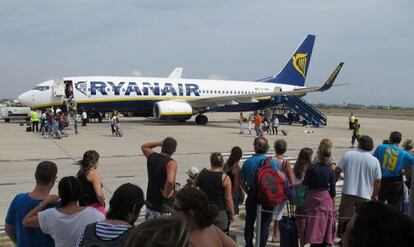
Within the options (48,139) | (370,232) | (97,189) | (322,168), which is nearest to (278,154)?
(322,168)

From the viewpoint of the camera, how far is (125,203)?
317 centimetres

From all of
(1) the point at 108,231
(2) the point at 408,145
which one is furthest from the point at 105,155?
(1) the point at 108,231

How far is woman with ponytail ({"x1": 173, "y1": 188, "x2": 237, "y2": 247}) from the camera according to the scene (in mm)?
3100

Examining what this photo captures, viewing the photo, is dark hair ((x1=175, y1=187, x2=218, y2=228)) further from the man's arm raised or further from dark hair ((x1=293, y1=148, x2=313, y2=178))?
dark hair ((x1=293, y1=148, x2=313, y2=178))

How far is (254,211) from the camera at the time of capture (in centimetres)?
586

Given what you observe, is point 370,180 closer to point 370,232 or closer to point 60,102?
point 370,232

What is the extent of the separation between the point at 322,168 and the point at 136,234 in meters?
4.15

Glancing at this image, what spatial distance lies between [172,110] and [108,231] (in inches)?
1139

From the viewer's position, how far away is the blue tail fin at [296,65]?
1635 inches

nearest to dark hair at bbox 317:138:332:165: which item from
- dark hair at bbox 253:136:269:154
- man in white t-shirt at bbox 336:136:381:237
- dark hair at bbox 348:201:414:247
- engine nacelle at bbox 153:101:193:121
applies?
man in white t-shirt at bbox 336:136:381:237

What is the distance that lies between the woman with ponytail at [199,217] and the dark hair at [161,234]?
42.2 inches

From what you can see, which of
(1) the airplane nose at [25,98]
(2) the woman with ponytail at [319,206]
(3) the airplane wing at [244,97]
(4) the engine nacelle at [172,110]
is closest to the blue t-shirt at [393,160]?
(2) the woman with ponytail at [319,206]

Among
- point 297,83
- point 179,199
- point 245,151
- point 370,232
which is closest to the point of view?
point 370,232

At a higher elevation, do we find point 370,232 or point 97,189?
point 370,232
